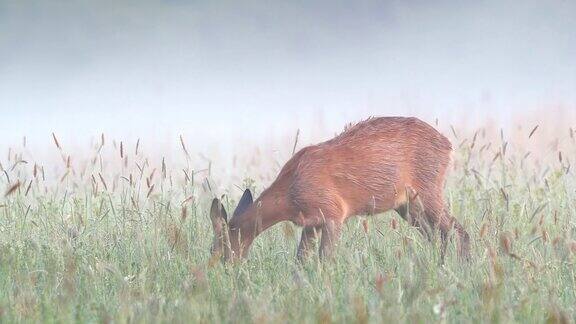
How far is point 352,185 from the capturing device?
8.90 metres

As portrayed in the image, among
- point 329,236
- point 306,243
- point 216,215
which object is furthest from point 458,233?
point 216,215

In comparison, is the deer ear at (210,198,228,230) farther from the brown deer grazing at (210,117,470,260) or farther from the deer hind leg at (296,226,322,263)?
the deer hind leg at (296,226,322,263)

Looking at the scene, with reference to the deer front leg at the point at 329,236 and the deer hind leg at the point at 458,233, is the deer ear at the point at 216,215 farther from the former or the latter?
the deer hind leg at the point at 458,233

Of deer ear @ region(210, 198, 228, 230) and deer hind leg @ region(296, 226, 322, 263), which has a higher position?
deer ear @ region(210, 198, 228, 230)

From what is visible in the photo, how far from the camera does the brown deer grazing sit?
8430 millimetres

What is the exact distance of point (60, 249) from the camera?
7.76 meters

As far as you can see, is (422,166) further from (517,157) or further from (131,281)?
(131,281)

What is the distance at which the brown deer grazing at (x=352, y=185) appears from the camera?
332 inches

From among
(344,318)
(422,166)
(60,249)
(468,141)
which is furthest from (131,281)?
(468,141)

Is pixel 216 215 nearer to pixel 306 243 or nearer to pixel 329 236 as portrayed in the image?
pixel 306 243

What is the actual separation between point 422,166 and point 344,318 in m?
4.26

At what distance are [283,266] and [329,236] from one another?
2.57ft

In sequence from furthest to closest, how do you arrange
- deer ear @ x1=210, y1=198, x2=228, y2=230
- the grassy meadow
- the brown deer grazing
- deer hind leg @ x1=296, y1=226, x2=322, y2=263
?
the brown deer grazing → deer hind leg @ x1=296, y1=226, x2=322, y2=263 → deer ear @ x1=210, y1=198, x2=228, y2=230 → the grassy meadow

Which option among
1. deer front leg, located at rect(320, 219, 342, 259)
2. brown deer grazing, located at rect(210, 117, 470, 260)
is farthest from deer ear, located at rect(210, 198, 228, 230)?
deer front leg, located at rect(320, 219, 342, 259)
